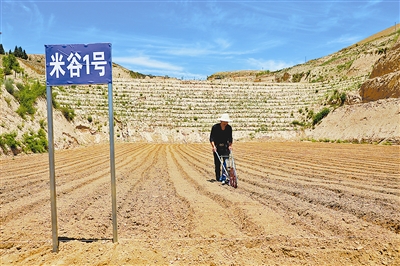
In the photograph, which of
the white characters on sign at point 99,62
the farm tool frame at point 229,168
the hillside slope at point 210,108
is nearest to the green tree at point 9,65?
the hillside slope at point 210,108

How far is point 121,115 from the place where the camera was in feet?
140

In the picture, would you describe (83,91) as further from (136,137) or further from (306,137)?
(306,137)

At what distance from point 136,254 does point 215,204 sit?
284cm

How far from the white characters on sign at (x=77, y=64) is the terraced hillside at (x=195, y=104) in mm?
34141

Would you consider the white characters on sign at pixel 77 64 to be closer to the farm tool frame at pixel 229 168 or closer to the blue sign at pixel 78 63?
the blue sign at pixel 78 63

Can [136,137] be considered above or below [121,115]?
below

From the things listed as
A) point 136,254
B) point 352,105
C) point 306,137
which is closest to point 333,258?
point 136,254

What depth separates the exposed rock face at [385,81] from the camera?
31.3 meters

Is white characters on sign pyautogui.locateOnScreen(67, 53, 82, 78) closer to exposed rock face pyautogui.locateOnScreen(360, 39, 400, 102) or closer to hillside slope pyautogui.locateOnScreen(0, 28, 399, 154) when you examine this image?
hillside slope pyautogui.locateOnScreen(0, 28, 399, 154)

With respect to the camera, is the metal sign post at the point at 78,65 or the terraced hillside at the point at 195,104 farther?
the terraced hillside at the point at 195,104

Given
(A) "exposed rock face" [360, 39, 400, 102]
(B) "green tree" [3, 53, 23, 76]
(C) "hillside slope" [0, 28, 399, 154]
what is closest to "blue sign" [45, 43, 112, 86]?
(C) "hillside slope" [0, 28, 399, 154]

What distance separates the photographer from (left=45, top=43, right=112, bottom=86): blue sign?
14.0ft

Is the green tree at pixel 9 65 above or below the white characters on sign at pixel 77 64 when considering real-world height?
above

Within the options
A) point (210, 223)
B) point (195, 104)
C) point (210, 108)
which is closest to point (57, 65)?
point (210, 223)
